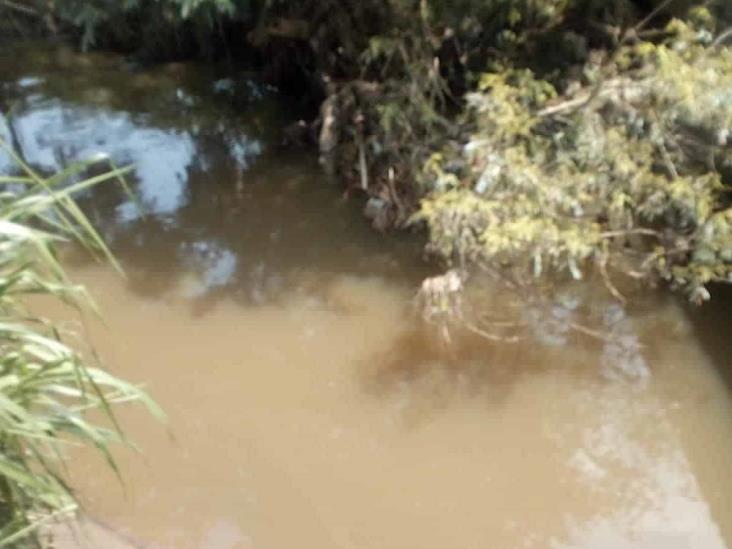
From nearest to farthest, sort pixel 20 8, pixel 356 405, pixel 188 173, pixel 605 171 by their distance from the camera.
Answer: pixel 356 405
pixel 605 171
pixel 188 173
pixel 20 8

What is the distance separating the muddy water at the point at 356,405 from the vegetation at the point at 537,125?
0.24m

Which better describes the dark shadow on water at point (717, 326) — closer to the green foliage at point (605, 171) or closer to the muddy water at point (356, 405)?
the muddy water at point (356, 405)

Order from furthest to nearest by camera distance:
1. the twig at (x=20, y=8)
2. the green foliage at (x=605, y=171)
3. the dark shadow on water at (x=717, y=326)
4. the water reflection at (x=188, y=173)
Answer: the twig at (x=20, y=8) → the water reflection at (x=188, y=173) → the dark shadow on water at (x=717, y=326) → the green foliage at (x=605, y=171)

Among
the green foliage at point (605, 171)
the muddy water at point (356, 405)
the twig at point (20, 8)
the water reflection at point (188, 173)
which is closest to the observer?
the muddy water at point (356, 405)

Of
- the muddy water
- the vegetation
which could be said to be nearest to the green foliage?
the vegetation

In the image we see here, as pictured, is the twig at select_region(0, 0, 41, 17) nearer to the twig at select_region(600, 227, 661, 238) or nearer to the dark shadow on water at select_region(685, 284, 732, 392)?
the twig at select_region(600, 227, 661, 238)

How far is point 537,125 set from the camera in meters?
3.12

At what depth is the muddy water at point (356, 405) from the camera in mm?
2498

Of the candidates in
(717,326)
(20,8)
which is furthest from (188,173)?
(717,326)

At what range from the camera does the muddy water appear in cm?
250

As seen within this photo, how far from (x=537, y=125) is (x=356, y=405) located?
1086mm

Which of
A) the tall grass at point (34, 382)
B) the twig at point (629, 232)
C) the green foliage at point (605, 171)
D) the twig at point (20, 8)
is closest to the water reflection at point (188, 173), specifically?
the twig at point (20, 8)

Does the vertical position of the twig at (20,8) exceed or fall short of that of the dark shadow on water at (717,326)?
it exceeds it

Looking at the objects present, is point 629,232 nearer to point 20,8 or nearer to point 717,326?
point 717,326
